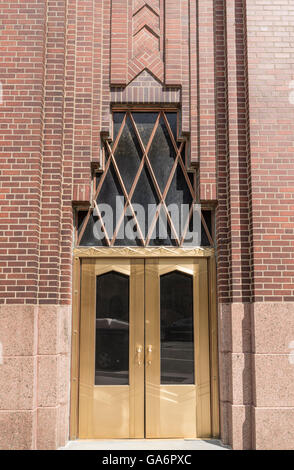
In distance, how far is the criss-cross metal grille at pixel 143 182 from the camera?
21.1 feet

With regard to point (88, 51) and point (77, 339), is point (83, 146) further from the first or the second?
point (77, 339)

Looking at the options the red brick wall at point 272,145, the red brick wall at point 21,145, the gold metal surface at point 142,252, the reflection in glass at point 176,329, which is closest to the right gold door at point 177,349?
the reflection in glass at point 176,329

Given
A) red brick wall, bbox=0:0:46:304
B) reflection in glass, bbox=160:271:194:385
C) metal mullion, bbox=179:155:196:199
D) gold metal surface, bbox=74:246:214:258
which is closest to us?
red brick wall, bbox=0:0:46:304

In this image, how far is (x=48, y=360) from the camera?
5.75 meters

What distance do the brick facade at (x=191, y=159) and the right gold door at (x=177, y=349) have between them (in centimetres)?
35

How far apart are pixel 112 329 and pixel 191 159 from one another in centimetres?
266

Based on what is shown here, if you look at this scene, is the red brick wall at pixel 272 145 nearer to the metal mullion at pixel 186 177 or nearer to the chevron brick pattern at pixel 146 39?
the metal mullion at pixel 186 177

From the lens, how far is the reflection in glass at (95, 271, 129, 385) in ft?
20.3

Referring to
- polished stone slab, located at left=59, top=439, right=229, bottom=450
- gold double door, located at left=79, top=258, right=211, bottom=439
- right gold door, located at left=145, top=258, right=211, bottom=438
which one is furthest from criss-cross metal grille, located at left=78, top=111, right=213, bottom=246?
polished stone slab, located at left=59, top=439, right=229, bottom=450

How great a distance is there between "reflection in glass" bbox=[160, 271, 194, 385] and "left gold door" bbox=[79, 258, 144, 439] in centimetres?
31

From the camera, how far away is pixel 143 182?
6.55 meters

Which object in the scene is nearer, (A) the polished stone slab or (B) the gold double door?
(A) the polished stone slab

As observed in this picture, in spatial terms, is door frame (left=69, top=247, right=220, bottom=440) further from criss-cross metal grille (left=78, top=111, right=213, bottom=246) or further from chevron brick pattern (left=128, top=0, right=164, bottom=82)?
chevron brick pattern (left=128, top=0, right=164, bottom=82)

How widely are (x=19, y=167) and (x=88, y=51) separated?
6.76 ft
